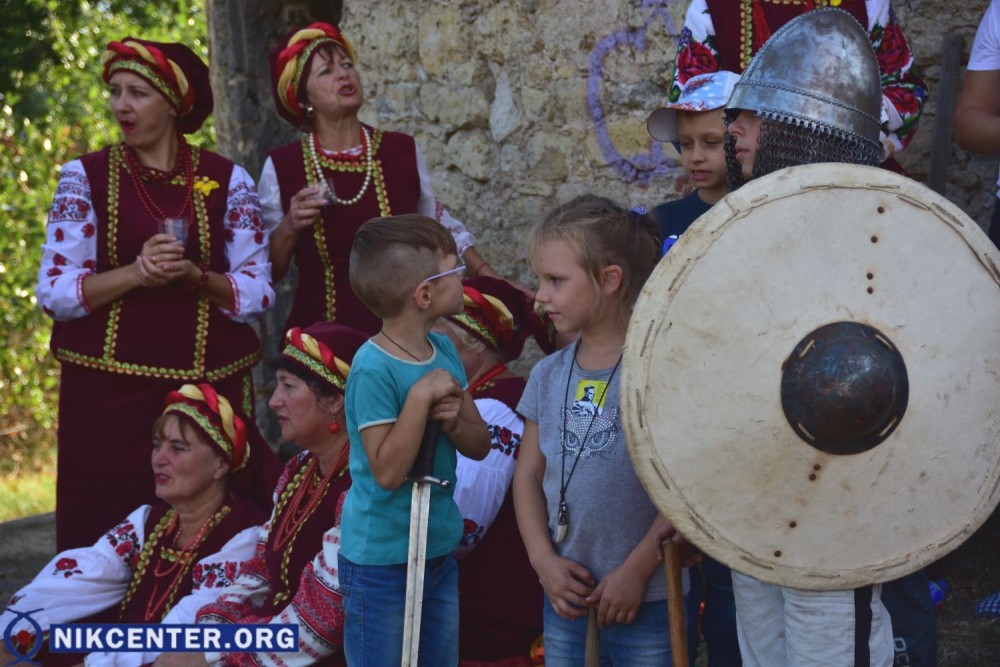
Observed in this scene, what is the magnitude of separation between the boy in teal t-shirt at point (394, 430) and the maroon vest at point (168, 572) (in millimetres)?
999

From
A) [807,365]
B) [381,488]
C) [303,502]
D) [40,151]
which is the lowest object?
[303,502]

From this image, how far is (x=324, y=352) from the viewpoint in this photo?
3.65 m

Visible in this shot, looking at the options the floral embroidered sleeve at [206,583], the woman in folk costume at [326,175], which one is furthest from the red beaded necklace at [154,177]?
the floral embroidered sleeve at [206,583]

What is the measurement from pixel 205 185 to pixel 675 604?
2389 mm

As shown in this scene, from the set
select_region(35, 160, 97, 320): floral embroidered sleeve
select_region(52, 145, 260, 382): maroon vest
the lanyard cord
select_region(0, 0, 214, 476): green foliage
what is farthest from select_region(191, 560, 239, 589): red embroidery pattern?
select_region(0, 0, 214, 476): green foliage

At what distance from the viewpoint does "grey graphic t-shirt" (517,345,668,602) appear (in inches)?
111

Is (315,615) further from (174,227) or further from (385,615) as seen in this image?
(174,227)

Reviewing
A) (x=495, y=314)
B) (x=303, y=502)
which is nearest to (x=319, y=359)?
(x=303, y=502)

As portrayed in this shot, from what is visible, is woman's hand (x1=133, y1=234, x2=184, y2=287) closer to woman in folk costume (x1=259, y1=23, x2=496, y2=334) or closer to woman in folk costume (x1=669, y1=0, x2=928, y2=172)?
woman in folk costume (x1=259, y1=23, x2=496, y2=334)

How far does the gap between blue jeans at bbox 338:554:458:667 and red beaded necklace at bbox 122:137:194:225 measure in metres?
1.66

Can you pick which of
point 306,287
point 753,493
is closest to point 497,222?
point 306,287

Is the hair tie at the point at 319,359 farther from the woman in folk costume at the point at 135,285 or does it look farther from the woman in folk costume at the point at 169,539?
the woman in folk costume at the point at 135,285

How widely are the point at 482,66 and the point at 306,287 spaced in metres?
1.36

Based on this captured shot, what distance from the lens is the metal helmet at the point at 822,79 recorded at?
2494 millimetres
